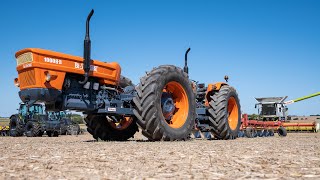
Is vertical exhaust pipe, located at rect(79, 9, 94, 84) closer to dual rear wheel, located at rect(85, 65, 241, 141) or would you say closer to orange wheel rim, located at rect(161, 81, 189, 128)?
dual rear wheel, located at rect(85, 65, 241, 141)

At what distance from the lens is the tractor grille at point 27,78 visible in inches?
314

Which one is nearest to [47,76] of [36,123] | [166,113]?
[166,113]

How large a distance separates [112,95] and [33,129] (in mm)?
12242

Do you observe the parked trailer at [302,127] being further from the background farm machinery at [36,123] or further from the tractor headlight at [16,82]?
the tractor headlight at [16,82]

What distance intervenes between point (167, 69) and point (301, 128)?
16.2m

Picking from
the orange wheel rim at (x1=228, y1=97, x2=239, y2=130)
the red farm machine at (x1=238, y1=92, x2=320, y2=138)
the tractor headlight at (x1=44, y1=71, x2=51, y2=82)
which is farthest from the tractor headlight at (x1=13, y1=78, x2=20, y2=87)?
the red farm machine at (x1=238, y1=92, x2=320, y2=138)

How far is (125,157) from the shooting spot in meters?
4.61

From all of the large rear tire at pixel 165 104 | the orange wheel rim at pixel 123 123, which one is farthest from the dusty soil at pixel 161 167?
the orange wheel rim at pixel 123 123

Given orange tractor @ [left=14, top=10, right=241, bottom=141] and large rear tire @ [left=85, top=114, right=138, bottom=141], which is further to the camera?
large rear tire @ [left=85, top=114, right=138, bottom=141]

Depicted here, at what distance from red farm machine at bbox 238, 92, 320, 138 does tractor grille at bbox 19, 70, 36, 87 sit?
8.65 m

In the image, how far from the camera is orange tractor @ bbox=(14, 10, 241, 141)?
7.87 meters

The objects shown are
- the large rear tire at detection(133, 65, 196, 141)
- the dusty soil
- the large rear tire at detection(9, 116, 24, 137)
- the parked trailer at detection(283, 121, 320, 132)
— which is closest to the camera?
the dusty soil

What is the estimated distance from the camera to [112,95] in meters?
9.41

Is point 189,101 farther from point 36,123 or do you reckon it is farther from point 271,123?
point 36,123
